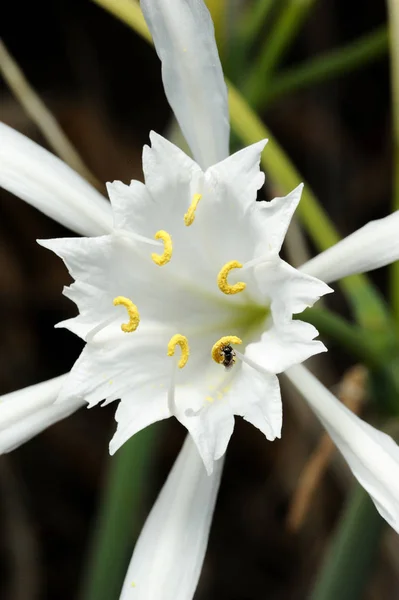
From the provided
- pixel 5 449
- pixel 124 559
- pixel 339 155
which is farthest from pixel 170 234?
pixel 339 155

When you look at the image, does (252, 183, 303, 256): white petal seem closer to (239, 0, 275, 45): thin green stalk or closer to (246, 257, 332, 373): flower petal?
(246, 257, 332, 373): flower petal

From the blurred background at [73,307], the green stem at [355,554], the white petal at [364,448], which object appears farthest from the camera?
the blurred background at [73,307]

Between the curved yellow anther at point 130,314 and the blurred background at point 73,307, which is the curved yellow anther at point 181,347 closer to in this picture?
the curved yellow anther at point 130,314

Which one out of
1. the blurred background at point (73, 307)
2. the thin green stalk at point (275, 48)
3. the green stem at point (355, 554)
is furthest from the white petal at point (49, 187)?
the blurred background at point (73, 307)

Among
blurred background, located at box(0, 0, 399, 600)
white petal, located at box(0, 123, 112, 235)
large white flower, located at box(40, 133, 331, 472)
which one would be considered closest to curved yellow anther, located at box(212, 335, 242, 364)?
large white flower, located at box(40, 133, 331, 472)

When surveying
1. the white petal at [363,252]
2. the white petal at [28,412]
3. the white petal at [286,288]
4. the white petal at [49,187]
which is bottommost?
the white petal at [28,412]

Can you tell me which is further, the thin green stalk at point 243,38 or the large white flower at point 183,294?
the thin green stalk at point 243,38

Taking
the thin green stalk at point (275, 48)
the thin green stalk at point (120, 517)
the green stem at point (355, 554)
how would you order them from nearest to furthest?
the green stem at point (355, 554) → the thin green stalk at point (120, 517) → the thin green stalk at point (275, 48)
